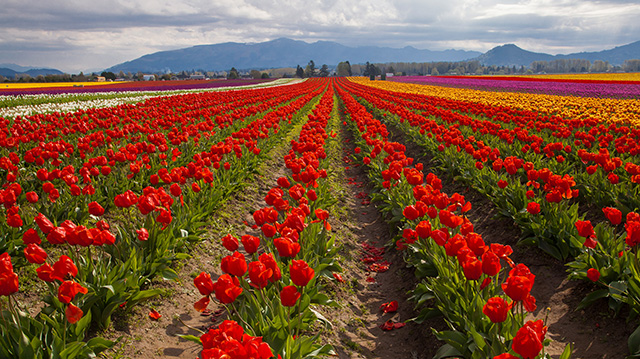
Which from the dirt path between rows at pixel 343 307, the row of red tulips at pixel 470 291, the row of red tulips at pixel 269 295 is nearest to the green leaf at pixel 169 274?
the dirt path between rows at pixel 343 307

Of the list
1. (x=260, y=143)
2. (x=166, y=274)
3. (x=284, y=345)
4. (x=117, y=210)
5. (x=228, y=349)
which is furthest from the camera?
(x=260, y=143)

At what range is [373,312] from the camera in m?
5.23

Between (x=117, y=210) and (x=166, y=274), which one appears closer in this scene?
(x=166, y=274)

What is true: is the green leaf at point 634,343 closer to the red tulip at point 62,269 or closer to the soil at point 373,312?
the soil at point 373,312

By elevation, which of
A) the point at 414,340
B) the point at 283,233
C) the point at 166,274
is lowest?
the point at 414,340

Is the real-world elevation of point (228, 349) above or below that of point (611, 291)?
above

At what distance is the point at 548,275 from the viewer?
5.55m

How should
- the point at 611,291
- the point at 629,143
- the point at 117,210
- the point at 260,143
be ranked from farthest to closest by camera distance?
the point at 260,143
the point at 629,143
the point at 117,210
the point at 611,291

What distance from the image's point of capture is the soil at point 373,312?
4211 millimetres

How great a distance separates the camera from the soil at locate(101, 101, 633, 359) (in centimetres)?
421

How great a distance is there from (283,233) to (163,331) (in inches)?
72.1

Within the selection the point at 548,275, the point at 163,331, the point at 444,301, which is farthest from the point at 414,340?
the point at 163,331

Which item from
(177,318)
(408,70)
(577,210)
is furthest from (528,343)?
(408,70)

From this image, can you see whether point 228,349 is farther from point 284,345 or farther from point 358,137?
point 358,137
